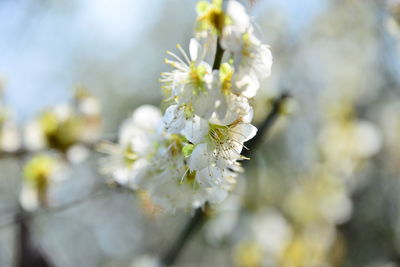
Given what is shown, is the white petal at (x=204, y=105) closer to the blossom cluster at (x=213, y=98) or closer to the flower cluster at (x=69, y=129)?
the blossom cluster at (x=213, y=98)

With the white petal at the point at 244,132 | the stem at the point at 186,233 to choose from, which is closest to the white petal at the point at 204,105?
the white petal at the point at 244,132

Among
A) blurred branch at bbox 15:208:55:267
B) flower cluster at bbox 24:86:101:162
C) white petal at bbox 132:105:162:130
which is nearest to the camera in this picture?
white petal at bbox 132:105:162:130

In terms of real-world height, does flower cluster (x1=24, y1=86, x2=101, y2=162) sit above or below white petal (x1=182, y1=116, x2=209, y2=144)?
below

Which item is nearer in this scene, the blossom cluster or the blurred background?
the blossom cluster

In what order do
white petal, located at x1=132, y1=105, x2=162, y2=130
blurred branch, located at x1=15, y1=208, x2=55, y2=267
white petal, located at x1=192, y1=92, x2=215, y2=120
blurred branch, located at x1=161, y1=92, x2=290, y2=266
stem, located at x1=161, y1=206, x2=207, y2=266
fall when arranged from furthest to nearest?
blurred branch, located at x1=15, y1=208, x2=55, y2=267 < stem, located at x1=161, y1=206, x2=207, y2=266 < blurred branch, located at x1=161, y1=92, x2=290, y2=266 < white petal, located at x1=132, y1=105, x2=162, y2=130 < white petal, located at x1=192, y1=92, x2=215, y2=120

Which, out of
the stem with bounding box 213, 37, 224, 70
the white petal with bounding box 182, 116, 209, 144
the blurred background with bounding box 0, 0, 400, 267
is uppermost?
the stem with bounding box 213, 37, 224, 70

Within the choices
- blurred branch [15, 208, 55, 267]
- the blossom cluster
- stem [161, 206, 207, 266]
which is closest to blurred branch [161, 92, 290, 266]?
stem [161, 206, 207, 266]

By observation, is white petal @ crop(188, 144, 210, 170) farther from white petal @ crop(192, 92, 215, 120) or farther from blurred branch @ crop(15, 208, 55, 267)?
blurred branch @ crop(15, 208, 55, 267)

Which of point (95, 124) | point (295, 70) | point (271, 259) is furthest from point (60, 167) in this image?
point (295, 70)
